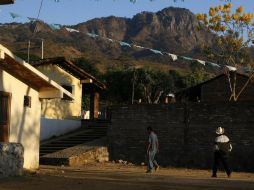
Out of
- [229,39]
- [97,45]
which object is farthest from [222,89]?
[97,45]

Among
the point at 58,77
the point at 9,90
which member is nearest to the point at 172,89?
the point at 58,77

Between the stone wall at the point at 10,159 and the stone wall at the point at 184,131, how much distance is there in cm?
1043

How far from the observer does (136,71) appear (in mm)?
56750

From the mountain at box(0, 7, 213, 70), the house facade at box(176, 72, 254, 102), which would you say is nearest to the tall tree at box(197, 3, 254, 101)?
the house facade at box(176, 72, 254, 102)

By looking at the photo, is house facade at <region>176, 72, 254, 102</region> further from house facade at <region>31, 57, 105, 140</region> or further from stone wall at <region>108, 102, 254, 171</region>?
stone wall at <region>108, 102, 254, 171</region>

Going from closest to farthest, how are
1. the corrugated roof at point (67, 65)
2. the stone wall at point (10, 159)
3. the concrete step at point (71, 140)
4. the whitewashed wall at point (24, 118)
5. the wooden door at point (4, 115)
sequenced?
1. the stone wall at point (10, 159)
2. the wooden door at point (4, 115)
3. the whitewashed wall at point (24, 118)
4. the concrete step at point (71, 140)
5. the corrugated roof at point (67, 65)

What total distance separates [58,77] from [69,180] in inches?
738

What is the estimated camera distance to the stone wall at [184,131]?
23328mm

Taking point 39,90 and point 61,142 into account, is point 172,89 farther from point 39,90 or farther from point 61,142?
point 39,90

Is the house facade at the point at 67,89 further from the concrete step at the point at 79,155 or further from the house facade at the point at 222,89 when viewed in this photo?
the house facade at the point at 222,89

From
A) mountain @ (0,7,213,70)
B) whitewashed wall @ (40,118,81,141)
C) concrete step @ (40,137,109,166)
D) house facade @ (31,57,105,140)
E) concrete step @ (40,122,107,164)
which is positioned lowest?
concrete step @ (40,137,109,166)

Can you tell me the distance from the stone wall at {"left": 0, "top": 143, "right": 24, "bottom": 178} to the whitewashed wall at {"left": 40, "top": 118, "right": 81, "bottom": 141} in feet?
45.6

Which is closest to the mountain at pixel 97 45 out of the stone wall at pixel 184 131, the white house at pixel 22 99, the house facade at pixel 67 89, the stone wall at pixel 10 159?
the house facade at pixel 67 89

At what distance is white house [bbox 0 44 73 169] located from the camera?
17828 millimetres
